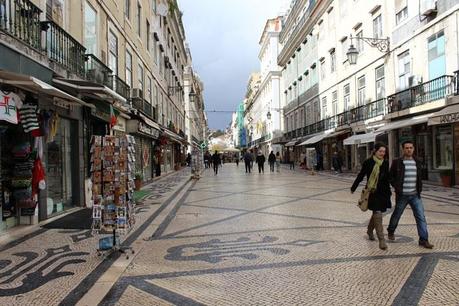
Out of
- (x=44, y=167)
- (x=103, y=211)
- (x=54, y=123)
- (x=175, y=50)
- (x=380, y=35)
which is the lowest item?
(x=103, y=211)

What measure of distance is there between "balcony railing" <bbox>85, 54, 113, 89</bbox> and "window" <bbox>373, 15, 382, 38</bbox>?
51.6 feet

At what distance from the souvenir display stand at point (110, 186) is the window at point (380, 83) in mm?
20232

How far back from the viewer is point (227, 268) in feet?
18.6

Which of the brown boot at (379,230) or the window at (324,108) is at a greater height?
the window at (324,108)

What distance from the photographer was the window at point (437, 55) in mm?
17922

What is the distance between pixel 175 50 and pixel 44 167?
33561 millimetres

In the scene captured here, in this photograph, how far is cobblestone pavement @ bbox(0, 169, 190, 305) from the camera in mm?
4745

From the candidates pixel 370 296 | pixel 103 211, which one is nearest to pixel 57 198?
pixel 103 211

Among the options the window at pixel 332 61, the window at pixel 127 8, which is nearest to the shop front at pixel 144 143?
the window at pixel 127 8

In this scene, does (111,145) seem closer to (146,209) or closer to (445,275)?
(445,275)

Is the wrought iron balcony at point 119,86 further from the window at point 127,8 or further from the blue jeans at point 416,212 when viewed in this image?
the blue jeans at point 416,212

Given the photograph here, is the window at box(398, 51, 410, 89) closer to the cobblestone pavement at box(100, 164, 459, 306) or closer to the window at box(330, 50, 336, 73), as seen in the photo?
the window at box(330, 50, 336, 73)

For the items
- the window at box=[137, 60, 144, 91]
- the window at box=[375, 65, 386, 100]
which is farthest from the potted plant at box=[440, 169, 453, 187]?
the window at box=[137, 60, 144, 91]

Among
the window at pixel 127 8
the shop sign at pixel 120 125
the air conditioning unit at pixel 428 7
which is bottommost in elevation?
the shop sign at pixel 120 125
